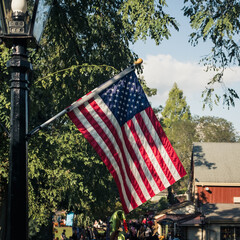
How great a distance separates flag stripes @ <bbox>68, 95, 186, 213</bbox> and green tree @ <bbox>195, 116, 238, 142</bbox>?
285 ft

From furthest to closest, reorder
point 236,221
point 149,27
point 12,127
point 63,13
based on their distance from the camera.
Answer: point 236,221 < point 63,13 < point 149,27 < point 12,127

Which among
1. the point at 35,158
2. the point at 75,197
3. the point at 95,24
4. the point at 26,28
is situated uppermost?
the point at 95,24

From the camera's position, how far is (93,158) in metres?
18.7

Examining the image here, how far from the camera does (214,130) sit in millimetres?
95625

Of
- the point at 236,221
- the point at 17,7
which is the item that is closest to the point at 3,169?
the point at 17,7

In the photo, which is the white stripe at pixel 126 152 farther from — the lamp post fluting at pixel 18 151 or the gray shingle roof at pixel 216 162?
the gray shingle roof at pixel 216 162

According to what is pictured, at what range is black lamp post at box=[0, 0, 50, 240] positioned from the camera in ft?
16.1

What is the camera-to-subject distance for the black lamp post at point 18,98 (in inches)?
193

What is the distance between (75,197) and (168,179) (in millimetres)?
11025

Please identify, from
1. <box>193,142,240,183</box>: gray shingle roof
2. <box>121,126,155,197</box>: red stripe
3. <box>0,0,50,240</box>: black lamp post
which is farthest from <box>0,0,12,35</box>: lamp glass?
<box>193,142,240,183</box>: gray shingle roof

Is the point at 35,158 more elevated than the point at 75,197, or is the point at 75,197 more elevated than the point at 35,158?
the point at 35,158

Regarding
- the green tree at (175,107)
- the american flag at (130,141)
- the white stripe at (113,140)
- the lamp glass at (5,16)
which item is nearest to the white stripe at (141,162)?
the american flag at (130,141)

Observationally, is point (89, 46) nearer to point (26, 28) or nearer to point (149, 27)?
point (149, 27)

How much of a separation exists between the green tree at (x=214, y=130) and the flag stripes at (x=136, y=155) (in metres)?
86.9
